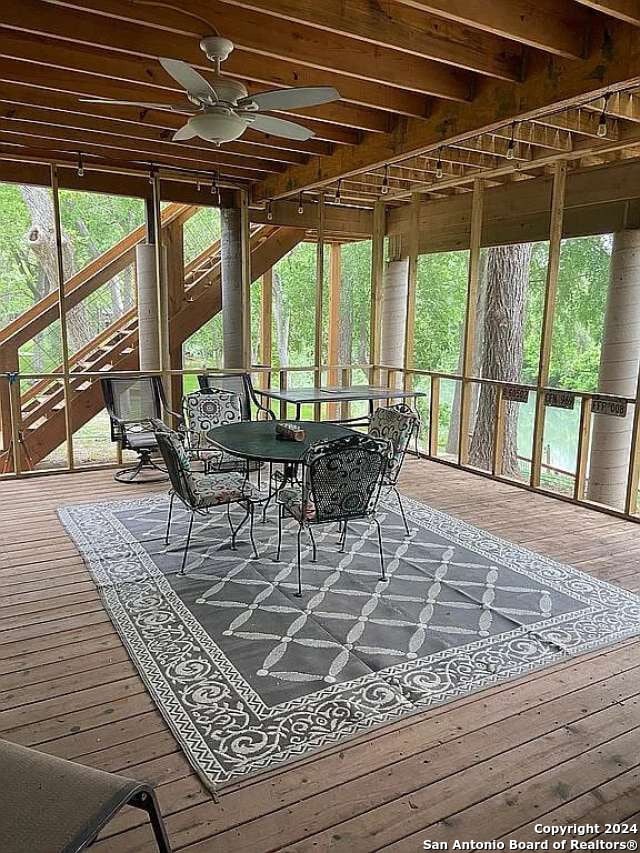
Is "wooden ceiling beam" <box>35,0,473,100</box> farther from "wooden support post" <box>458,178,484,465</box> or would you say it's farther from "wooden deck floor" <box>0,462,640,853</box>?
"wooden deck floor" <box>0,462,640,853</box>

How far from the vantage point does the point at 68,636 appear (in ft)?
10.2

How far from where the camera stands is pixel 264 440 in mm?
4234

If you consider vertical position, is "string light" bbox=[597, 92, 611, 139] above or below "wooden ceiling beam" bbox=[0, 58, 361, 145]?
below

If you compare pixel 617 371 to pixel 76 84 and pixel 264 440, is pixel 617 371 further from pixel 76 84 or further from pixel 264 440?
pixel 76 84

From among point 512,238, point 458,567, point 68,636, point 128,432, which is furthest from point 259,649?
point 512,238

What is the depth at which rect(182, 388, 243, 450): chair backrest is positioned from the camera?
218 inches

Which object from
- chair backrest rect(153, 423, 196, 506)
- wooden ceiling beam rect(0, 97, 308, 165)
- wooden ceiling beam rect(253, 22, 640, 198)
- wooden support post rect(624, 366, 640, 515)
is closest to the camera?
wooden ceiling beam rect(253, 22, 640, 198)

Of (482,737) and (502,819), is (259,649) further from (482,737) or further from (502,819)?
(502,819)

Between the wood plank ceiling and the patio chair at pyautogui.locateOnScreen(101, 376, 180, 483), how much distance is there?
2185 mm

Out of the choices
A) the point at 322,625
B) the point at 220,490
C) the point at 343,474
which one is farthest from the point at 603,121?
the point at 322,625

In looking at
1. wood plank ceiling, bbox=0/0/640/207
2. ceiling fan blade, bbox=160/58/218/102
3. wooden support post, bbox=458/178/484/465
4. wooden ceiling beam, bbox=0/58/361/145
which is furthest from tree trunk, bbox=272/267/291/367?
ceiling fan blade, bbox=160/58/218/102

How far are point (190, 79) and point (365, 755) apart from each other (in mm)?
2981

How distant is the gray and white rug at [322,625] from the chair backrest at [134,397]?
171 cm

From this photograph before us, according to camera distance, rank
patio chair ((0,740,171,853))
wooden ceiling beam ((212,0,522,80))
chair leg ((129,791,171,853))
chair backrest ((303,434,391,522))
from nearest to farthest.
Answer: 1. patio chair ((0,740,171,853))
2. chair leg ((129,791,171,853))
3. wooden ceiling beam ((212,0,522,80))
4. chair backrest ((303,434,391,522))
